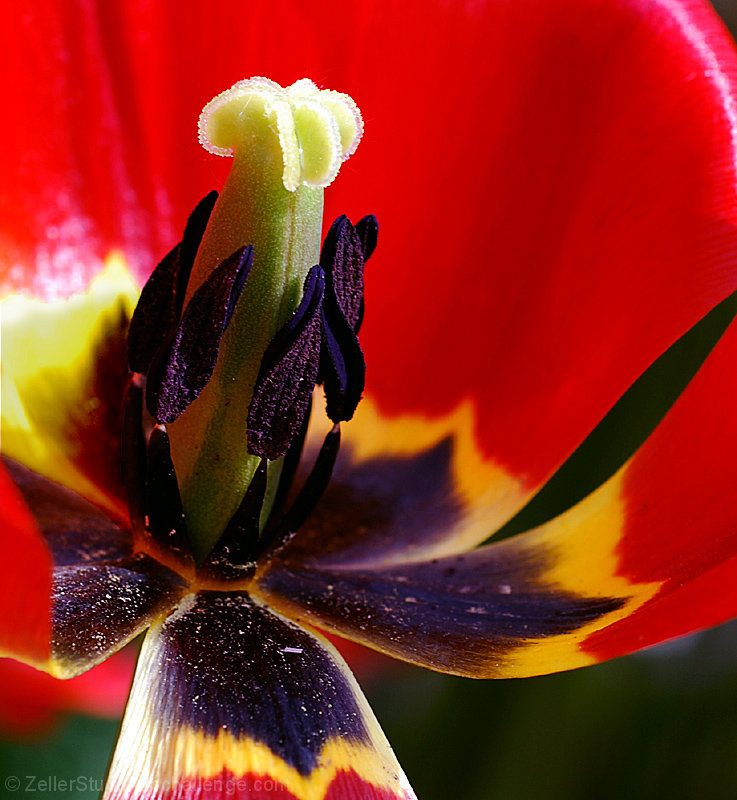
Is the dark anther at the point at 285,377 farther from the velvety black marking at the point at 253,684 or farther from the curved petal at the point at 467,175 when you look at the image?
the curved petal at the point at 467,175

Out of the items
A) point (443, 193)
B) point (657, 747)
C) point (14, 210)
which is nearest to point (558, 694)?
point (657, 747)

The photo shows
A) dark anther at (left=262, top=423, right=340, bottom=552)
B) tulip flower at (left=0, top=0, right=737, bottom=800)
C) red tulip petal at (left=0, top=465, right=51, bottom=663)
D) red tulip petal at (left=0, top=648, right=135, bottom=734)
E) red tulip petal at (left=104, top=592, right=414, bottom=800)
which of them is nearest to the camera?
red tulip petal at (left=0, top=465, right=51, bottom=663)

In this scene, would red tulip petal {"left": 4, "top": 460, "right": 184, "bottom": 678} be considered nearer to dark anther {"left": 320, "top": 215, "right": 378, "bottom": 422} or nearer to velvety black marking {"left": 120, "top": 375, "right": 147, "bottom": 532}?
velvety black marking {"left": 120, "top": 375, "right": 147, "bottom": 532}

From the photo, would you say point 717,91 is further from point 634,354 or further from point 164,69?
point 164,69

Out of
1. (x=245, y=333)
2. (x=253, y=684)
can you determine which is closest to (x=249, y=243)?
(x=245, y=333)

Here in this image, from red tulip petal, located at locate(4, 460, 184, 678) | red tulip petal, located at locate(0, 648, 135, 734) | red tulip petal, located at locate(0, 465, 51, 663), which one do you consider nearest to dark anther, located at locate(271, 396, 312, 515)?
Result: red tulip petal, located at locate(4, 460, 184, 678)

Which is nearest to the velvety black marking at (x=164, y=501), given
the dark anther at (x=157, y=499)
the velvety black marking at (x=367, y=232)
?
the dark anther at (x=157, y=499)

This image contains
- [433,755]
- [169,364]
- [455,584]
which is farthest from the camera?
[433,755]
